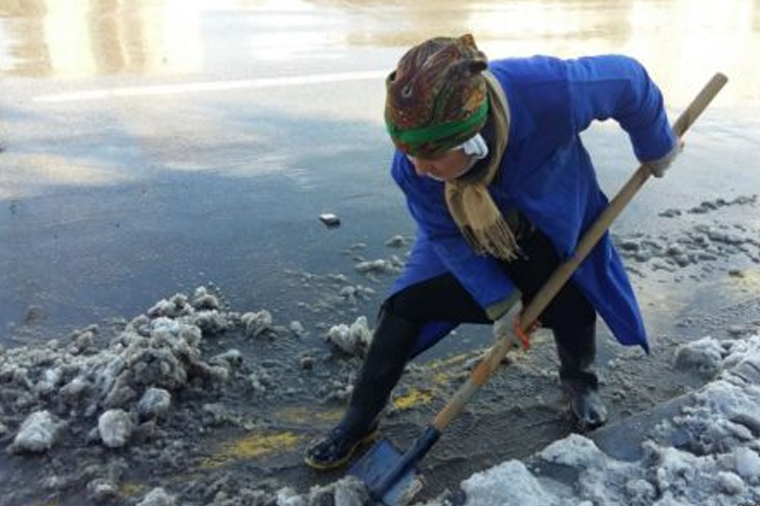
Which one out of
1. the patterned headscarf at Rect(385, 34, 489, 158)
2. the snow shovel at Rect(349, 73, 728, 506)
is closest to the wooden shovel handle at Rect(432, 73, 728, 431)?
the snow shovel at Rect(349, 73, 728, 506)

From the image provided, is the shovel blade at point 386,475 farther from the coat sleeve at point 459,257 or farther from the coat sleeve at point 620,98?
the coat sleeve at point 620,98

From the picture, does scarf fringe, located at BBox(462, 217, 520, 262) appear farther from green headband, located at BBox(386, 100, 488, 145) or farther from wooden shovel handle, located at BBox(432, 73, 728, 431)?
green headband, located at BBox(386, 100, 488, 145)

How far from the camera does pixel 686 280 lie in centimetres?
393

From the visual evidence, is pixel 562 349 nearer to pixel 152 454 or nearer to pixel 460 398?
pixel 460 398

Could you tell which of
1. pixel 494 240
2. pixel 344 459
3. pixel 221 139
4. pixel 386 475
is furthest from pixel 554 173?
pixel 221 139

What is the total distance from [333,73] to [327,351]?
417cm

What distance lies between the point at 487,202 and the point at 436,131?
12.0 inches

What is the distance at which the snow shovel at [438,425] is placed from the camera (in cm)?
251

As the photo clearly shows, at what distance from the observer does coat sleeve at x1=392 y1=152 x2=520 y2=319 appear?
2.41 meters

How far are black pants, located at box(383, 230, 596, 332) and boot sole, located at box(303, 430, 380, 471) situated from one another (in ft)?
1.56

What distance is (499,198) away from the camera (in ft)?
7.78

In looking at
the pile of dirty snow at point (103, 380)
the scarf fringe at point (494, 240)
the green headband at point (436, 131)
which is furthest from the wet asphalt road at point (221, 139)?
the green headband at point (436, 131)

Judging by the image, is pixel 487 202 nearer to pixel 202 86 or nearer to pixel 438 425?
pixel 438 425

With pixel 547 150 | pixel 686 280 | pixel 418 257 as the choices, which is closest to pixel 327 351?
pixel 418 257
